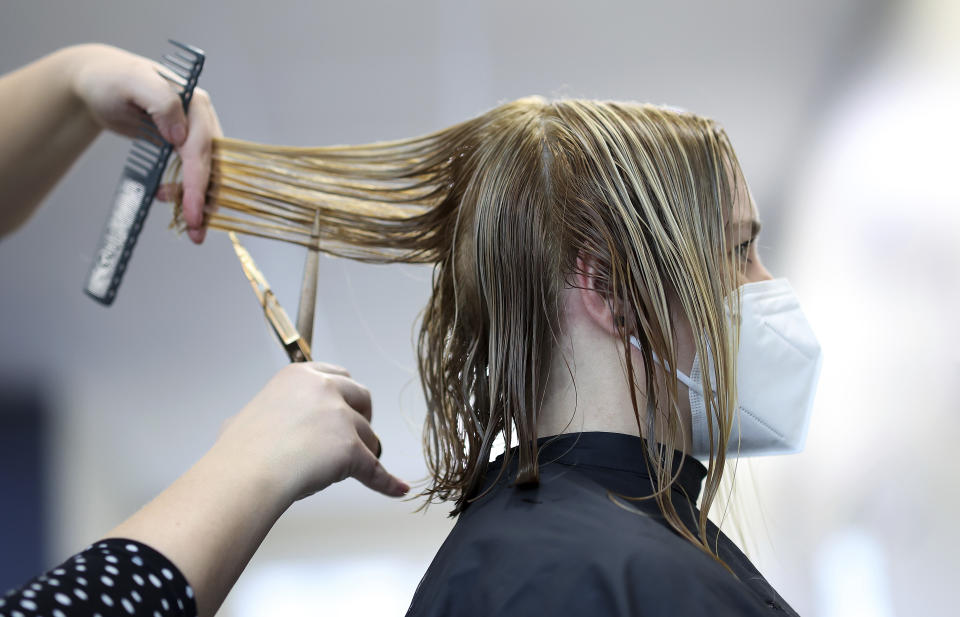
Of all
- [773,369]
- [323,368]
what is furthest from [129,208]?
[773,369]

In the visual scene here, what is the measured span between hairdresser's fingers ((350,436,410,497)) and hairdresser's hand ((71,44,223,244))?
489 millimetres

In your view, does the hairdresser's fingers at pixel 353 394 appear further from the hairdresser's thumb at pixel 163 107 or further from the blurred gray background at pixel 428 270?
the blurred gray background at pixel 428 270

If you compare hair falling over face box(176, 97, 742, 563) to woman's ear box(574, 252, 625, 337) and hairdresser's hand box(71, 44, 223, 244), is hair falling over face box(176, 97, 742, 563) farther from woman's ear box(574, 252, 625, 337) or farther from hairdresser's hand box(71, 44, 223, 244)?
hairdresser's hand box(71, 44, 223, 244)

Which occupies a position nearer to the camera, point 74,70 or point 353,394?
point 353,394

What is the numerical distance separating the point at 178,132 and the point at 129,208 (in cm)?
14

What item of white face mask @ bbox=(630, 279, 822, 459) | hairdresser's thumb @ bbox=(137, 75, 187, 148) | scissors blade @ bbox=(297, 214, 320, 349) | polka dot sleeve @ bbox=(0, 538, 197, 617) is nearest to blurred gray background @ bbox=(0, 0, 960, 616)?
white face mask @ bbox=(630, 279, 822, 459)

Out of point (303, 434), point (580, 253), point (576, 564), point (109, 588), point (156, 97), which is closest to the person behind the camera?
point (109, 588)

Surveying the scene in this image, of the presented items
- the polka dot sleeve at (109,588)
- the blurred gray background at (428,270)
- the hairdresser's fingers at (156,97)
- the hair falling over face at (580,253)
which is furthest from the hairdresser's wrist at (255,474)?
the blurred gray background at (428,270)

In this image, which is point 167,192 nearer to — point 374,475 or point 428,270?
A: point 374,475

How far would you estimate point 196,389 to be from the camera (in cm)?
255

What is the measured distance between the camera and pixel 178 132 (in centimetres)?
106

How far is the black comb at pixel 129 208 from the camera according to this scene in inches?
42.0

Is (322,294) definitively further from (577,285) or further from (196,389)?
(577,285)

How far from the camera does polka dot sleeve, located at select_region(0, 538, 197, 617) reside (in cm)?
54
